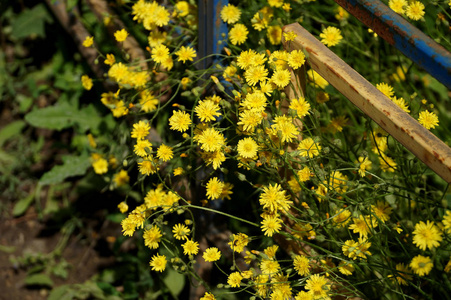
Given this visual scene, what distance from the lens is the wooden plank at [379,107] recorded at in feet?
4.13

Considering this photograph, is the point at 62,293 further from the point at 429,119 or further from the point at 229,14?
the point at 429,119

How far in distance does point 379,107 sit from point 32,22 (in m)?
2.48

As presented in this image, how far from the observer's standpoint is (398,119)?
1328mm

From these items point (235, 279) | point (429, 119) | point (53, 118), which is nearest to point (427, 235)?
point (429, 119)

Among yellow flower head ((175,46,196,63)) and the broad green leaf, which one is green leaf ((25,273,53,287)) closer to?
the broad green leaf

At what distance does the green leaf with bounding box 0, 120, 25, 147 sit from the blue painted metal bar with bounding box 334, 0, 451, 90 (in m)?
2.43

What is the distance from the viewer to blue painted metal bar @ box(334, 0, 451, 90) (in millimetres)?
1240

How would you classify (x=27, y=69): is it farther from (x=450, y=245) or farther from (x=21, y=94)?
(x=450, y=245)

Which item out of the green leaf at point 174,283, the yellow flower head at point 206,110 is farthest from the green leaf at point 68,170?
the yellow flower head at point 206,110

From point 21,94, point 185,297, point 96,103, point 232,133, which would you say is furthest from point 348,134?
point 21,94

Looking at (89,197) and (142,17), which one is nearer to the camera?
(142,17)

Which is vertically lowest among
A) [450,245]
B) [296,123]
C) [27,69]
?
[27,69]

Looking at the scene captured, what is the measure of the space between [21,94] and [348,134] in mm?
2320

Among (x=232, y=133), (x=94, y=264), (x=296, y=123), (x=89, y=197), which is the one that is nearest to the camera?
(x=296, y=123)
